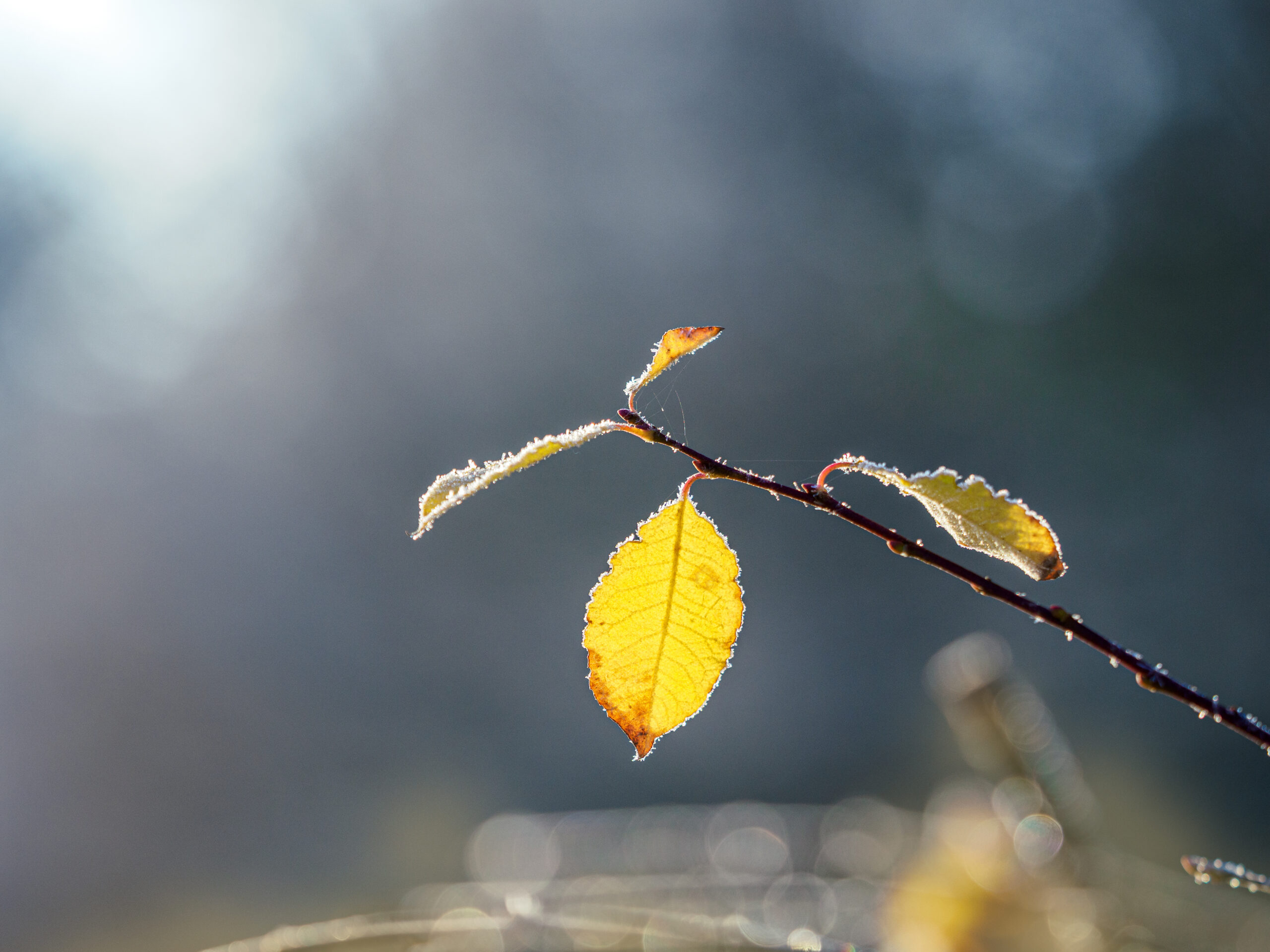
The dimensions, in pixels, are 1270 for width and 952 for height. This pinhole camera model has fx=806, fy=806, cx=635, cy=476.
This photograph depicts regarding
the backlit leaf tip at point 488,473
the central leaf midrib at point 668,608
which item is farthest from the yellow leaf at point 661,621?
the backlit leaf tip at point 488,473

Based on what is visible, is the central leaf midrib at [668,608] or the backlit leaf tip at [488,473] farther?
the central leaf midrib at [668,608]

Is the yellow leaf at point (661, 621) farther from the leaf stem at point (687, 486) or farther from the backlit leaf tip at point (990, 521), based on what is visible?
the backlit leaf tip at point (990, 521)

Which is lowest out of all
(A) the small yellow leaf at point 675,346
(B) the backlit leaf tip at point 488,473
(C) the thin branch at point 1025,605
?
(C) the thin branch at point 1025,605

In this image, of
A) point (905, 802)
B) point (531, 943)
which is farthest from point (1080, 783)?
point (905, 802)

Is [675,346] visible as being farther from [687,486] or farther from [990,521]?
[990,521]

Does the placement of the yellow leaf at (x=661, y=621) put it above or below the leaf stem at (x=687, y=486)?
below

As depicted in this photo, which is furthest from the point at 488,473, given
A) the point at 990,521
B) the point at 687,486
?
the point at 990,521

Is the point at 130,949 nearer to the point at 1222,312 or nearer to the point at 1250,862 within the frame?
the point at 1250,862
